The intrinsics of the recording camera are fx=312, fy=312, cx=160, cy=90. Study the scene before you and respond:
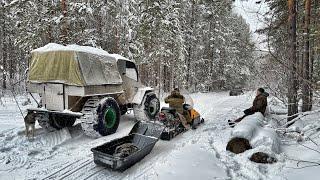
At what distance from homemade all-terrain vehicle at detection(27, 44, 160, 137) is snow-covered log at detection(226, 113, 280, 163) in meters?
3.90

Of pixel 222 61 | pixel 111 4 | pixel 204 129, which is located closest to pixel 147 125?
pixel 204 129

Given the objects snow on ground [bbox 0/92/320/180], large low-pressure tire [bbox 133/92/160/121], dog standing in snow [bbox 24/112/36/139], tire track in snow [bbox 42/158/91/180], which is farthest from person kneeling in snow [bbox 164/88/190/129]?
dog standing in snow [bbox 24/112/36/139]

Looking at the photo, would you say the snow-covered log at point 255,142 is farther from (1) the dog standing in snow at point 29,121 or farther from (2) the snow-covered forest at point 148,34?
(1) the dog standing in snow at point 29,121

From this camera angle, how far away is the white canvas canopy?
354 inches

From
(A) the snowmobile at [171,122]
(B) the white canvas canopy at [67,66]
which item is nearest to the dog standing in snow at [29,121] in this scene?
(B) the white canvas canopy at [67,66]

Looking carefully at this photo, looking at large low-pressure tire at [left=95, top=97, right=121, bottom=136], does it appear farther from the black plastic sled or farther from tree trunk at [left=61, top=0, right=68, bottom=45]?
tree trunk at [left=61, top=0, right=68, bottom=45]

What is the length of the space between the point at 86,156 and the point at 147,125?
213 centimetres

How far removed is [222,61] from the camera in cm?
3934

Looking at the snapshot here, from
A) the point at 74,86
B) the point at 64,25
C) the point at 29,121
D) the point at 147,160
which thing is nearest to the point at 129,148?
the point at 147,160

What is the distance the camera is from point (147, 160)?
7.68 meters

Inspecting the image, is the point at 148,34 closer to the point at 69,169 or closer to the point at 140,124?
the point at 140,124

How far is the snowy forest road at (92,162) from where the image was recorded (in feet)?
21.5

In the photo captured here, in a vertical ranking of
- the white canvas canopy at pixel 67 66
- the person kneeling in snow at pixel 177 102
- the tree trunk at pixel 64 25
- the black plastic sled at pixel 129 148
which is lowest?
the black plastic sled at pixel 129 148

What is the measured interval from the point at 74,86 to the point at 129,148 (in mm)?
2630
